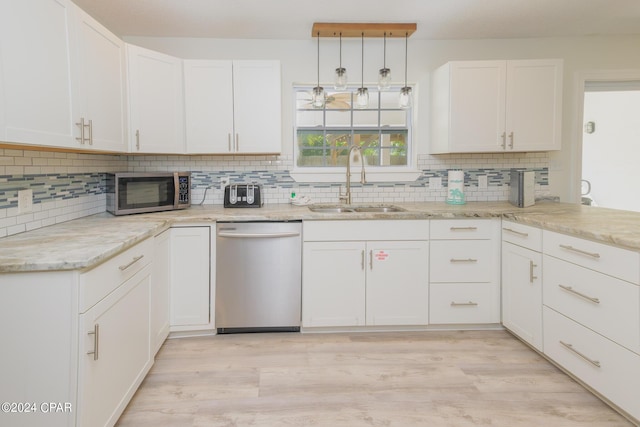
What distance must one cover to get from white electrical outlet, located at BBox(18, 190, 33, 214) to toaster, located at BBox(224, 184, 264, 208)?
51.8 inches

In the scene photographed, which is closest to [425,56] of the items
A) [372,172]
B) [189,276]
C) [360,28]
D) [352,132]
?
[360,28]

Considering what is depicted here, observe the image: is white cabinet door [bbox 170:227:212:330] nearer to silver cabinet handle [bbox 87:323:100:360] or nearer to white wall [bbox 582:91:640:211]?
silver cabinet handle [bbox 87:323:100:360]

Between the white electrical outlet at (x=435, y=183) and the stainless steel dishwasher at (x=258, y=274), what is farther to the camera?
the white electrical outlet at (x=435, y=183)

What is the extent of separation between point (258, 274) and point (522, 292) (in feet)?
5.74

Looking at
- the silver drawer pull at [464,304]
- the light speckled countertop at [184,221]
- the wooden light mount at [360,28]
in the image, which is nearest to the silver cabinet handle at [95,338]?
the light speckled countertop at [184,221]

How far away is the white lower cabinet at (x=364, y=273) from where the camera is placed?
2.91 m

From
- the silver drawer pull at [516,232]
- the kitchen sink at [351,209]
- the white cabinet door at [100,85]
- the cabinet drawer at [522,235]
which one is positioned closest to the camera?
the white cabinet door at [100,85]

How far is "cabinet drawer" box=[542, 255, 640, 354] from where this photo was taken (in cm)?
180

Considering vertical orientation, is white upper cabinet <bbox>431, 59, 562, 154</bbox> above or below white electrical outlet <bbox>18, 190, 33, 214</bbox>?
above

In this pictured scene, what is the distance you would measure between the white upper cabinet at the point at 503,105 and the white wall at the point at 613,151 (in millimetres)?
1994

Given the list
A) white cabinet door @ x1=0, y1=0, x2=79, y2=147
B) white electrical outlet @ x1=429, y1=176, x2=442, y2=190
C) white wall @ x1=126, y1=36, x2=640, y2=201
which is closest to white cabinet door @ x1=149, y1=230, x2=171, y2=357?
white cabinet door @ x1=0, y1=0, x2=79, y2=147

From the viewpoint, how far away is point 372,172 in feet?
11.8

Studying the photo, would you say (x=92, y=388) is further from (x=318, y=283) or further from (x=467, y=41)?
(x=467, y=41)

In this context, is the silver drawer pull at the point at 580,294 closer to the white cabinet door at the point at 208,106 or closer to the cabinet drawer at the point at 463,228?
the cabinet drawer at the point at 463,228
